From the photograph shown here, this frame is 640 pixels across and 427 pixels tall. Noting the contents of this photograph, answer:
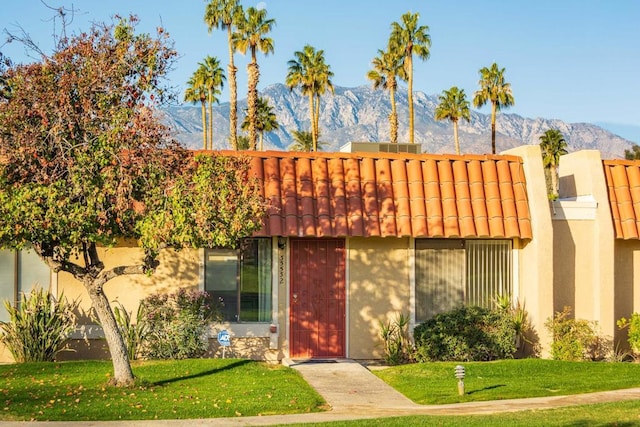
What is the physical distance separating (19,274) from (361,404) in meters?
8.15

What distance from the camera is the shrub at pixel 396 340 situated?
18.4 metres

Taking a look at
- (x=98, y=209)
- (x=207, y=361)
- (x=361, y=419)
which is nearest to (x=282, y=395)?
(x=361, y=419)

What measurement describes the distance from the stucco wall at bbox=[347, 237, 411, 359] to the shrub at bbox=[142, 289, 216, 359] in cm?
327

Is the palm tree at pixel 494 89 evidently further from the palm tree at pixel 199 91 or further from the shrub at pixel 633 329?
the shrub at pixel 633 329

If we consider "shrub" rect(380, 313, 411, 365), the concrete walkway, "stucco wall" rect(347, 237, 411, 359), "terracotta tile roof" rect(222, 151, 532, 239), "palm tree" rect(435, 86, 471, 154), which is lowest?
the concrete walkway

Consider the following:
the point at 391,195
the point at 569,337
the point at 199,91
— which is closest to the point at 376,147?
the point at 391,195

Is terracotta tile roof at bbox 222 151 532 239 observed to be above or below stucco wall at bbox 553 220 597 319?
above

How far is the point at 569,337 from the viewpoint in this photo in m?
18.4

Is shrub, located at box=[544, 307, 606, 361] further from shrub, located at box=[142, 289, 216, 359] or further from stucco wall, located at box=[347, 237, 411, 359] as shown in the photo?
shrub, located at box=[142, 289, 216, 359]

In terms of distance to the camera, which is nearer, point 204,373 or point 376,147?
point 204,373

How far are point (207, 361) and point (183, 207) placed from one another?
464 centimetres

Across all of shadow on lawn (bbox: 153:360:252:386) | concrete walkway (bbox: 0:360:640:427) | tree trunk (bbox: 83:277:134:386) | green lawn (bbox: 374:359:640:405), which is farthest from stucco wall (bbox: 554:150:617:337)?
tree trunk (bbox: 83:277:134:386)

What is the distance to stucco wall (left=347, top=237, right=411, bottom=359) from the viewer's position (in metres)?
18.8

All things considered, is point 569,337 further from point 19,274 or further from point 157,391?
point 19,274
